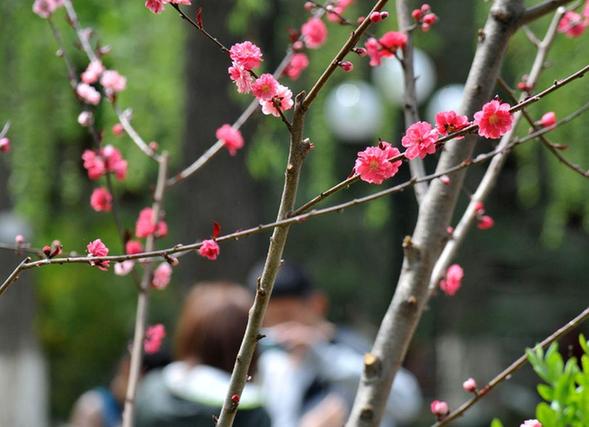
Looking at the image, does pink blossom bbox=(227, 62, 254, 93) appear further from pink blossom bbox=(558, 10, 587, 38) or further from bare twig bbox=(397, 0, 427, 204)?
pink blossom bbox=(558, 10, 587, 38)

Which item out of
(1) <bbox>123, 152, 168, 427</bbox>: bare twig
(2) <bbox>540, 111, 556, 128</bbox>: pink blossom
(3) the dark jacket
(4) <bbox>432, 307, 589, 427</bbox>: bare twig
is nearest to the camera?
(4) <bbox>432, 307, 589, 427</bbox>: bare twig

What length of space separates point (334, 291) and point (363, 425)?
29.4 ft

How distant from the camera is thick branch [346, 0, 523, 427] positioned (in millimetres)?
1471

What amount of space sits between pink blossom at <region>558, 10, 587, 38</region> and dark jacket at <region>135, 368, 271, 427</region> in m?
1.12

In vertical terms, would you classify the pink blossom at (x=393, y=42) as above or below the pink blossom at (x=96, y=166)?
below

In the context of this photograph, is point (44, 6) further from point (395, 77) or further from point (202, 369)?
point (395, 77)

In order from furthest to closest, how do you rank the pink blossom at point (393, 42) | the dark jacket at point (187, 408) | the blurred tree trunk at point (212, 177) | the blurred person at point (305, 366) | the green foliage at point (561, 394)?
the blurred tree trunk at point (212, 177)
the blurred person at point (305, 366)
the dark jacket at point (187, 408)
the pink blossom at point (393, 42)
the green foliage at point (561, 394)

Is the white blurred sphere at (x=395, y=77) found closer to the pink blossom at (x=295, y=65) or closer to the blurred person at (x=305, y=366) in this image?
the blurred person at (x=305, y=366)

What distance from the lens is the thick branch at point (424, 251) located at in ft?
4.83

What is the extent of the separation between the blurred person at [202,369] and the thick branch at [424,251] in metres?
1.07

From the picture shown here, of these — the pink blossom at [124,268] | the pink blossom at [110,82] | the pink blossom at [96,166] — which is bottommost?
the pink blossom at [124,268]

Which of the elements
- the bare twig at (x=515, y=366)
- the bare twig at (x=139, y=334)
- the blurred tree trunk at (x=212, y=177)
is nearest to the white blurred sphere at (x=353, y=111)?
the blurred tree trunk at (x=212, y=177)

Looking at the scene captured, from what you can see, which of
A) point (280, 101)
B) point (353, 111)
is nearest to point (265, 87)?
point (280, 101)

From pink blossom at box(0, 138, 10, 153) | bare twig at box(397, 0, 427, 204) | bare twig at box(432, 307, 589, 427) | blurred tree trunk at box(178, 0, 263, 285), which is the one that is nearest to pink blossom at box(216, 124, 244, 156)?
bare twig at box(397, 0, 427, 204)
